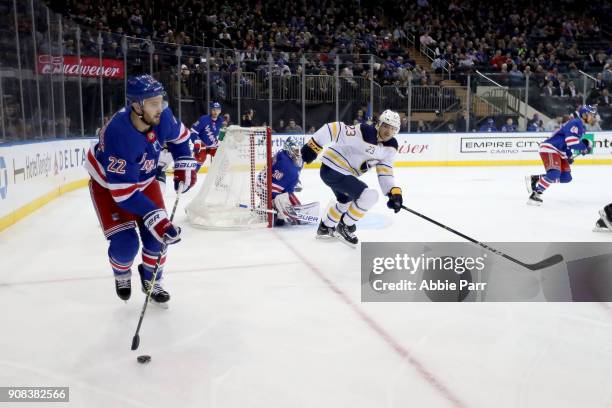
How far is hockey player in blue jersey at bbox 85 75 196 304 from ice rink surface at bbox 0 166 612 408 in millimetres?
299

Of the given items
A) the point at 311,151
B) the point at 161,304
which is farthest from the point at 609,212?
the point at 161,304

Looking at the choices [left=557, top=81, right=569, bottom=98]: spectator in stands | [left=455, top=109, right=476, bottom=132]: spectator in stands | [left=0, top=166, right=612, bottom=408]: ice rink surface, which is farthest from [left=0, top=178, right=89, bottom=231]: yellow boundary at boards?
[left=557, top=81, right=569, bottom=98]: spectator in stands

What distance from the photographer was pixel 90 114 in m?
8.55

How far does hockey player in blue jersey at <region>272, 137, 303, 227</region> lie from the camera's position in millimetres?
5316

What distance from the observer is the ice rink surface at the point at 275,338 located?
210 centimetres

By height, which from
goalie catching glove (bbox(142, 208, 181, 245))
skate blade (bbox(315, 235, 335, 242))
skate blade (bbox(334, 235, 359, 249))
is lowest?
skate blade (bbox(315, 235, 335, 242))

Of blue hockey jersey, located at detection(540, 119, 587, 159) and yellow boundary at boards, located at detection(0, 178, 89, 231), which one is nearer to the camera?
yellow boundary at boards, located at detection(0, 178, 89, 231)

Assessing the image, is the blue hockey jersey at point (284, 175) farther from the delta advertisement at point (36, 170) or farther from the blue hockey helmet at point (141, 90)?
the blue hockey helmet at point (141, 90)

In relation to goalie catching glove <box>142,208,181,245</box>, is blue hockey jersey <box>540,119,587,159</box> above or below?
below

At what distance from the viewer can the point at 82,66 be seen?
8.27m

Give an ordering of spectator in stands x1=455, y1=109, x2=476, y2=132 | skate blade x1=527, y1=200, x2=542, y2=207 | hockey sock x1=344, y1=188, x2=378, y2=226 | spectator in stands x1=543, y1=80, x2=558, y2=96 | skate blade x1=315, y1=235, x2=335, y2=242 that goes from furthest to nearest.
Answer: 1. spectator in stands x1=543, y1=80, x2=558, y2=96
2. spectator in stands x1=455, y1=109, x2=476, y2=132
3. skate blade x1=527, y1=200, x2=542, y2=207
4. skate blade x1=315, y1=235, x2=335, y2=242
5. hockey sock x1=344, y1=188, x2=378, y2=226

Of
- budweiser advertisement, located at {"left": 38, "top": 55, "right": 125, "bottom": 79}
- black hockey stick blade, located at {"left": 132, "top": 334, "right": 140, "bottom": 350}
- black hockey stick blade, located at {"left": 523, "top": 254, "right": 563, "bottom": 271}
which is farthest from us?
budweiser advertisement, located at {"left": 38, "top": 55, "right": 125, "bottom": 79}

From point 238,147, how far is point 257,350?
10.3 feet

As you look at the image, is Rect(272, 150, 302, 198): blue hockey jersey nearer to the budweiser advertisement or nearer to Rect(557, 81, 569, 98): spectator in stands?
the budweiser advertisement
